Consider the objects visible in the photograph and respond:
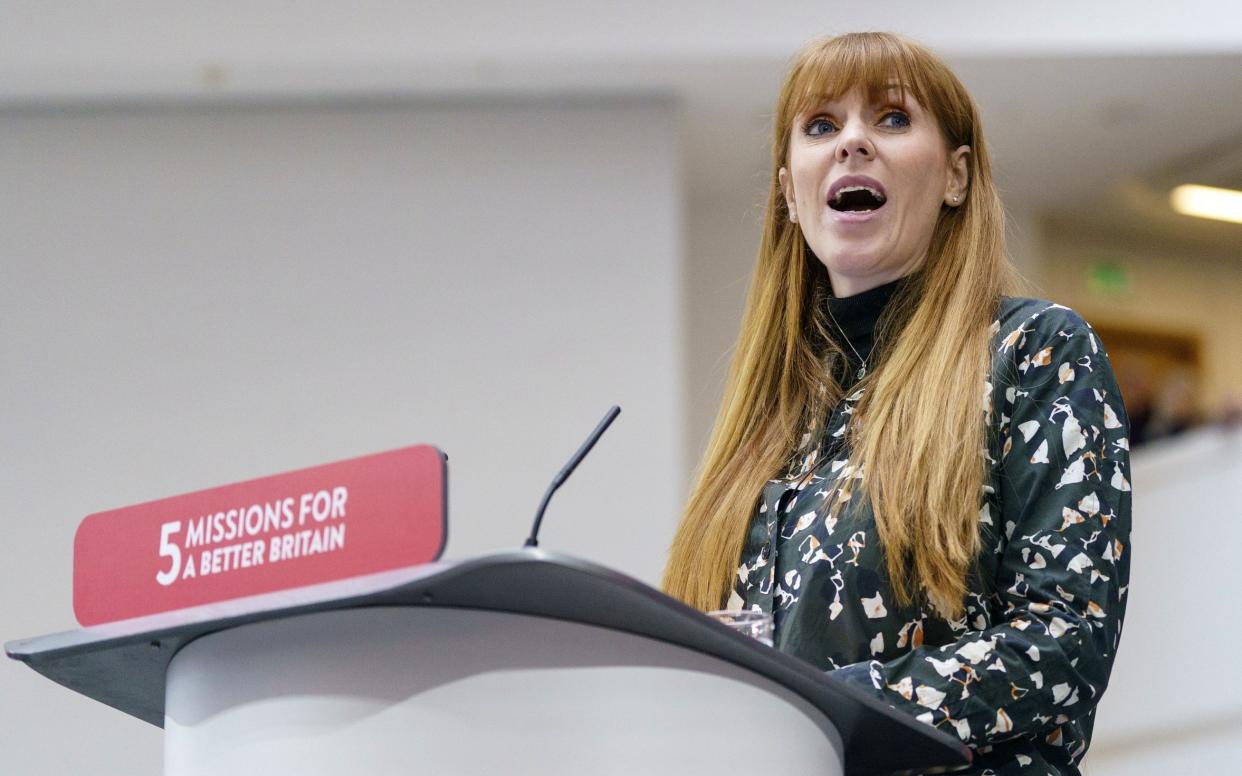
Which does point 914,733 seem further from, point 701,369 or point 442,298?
point 701,369

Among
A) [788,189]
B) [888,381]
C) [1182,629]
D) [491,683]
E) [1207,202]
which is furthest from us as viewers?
[1207,202]

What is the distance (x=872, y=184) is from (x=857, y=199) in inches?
2.1

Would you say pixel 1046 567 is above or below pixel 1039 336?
below

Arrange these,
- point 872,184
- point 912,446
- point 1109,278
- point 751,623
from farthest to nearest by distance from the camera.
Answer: point 1109,278, point 872,184, point 912,446, point 751,623

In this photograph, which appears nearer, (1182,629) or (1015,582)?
(1015,582)

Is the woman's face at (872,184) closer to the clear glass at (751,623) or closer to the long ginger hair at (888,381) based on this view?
the long ginger hair at (888,381)

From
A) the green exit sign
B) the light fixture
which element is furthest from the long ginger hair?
the green exit sign

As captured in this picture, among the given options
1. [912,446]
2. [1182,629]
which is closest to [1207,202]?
[1182,629]

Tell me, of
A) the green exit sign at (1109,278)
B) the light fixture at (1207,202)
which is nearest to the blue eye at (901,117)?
the light fixture at (1207,202)

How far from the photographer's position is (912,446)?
1485mm

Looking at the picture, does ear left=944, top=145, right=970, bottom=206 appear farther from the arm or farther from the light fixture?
the light fixture

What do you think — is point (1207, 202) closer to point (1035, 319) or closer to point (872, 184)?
point (872, 184)

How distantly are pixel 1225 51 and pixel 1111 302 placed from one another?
281 centimetres

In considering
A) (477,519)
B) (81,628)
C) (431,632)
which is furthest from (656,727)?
(477,519)
